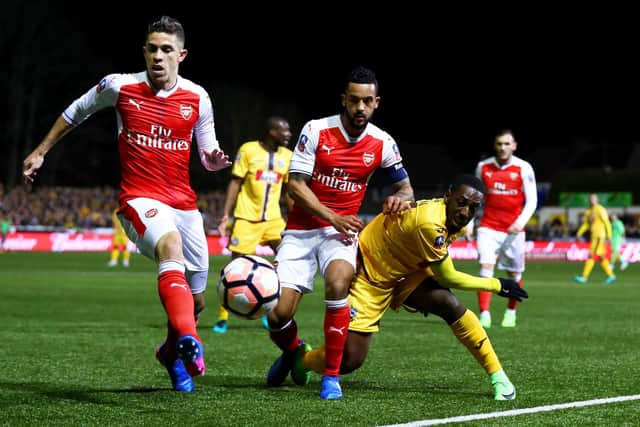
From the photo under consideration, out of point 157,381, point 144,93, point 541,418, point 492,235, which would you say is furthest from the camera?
point 492,235

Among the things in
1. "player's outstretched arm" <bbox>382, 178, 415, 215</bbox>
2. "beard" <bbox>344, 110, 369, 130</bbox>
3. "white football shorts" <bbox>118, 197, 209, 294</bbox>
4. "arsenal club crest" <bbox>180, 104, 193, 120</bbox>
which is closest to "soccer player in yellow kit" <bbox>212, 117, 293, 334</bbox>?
"player's outstretched arm" <bbox>382, 178, 415, 215</bbox>

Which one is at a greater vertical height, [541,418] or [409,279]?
[409,279]

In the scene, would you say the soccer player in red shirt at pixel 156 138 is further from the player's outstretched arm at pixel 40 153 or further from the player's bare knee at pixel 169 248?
the player's bare knee at pixel 169 248

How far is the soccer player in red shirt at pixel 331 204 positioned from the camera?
680cm

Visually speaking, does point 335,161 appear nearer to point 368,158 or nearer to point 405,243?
point 368,158

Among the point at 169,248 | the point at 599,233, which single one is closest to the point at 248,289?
the point at 169,248

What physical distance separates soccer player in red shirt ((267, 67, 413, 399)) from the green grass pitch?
1.55 ft

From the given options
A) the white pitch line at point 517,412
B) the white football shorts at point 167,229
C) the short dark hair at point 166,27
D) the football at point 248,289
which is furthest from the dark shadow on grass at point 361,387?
the short dark hair at point 166,27

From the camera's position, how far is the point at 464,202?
Result: 662cm

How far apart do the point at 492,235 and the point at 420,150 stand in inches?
3323

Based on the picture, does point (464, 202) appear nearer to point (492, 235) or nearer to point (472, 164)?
point (492, 235)

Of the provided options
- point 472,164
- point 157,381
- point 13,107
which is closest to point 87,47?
point 13,107

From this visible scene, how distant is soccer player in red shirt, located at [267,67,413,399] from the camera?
6.80 metres

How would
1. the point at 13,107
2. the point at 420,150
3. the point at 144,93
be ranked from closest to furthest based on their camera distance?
the point at 144,93, the point at 13,107, the point at 420,150
